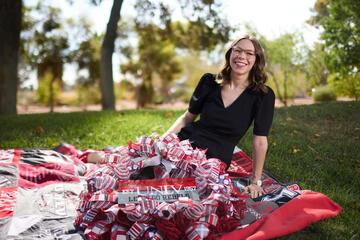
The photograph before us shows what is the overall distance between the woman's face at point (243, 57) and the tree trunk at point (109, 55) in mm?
7093

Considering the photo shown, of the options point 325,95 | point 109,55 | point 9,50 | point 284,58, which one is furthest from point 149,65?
point 9,50

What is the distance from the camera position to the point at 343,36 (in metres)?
8.71

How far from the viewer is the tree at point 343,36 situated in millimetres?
8438

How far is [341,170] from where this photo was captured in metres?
3.21

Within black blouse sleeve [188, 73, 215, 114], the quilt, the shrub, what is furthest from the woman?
the shrub

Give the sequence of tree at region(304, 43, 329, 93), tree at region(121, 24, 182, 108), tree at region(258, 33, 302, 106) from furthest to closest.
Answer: tree at region(121, 24, 182, 108) → tree at region(304, 43, 329, 93) → tree at region(258, 33, 302, 106)

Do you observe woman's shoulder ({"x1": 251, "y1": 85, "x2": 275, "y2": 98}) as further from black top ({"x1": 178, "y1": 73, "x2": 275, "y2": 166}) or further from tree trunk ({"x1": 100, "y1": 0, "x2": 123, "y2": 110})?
tree trunk ({"x1": 100, "y1": 0, "x2": 123, "y2": 110})

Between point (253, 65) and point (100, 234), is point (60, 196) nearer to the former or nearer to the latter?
point (100, 234)

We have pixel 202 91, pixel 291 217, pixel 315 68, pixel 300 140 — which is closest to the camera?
pixel 291 217

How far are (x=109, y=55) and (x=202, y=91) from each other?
7.23m

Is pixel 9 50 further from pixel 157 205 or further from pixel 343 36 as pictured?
pixel 343 36

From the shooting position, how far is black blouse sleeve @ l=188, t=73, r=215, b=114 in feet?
8.70

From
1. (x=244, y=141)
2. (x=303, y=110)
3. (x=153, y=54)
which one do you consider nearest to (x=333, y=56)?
(x=303, y=110)

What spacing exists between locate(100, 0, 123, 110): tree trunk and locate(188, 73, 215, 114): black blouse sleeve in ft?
22.5
